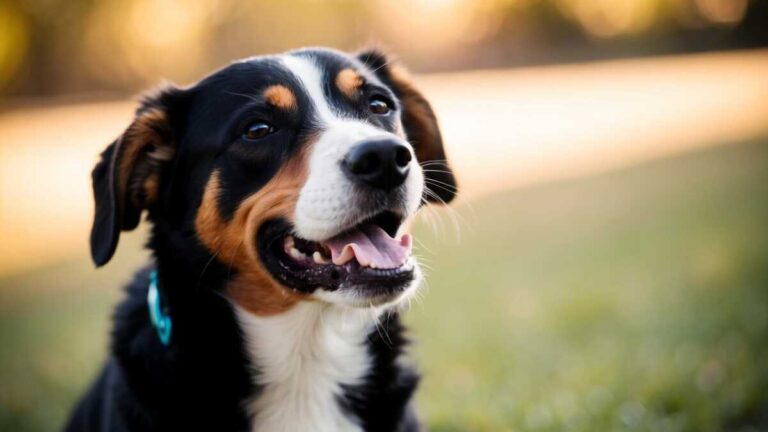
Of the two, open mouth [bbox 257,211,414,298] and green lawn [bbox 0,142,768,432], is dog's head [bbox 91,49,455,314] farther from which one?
green lawn [bbox 0,142,768,432]

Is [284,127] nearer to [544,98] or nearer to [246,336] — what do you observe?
[246,336]

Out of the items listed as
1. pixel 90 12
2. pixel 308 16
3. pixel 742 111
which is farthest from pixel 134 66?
pixel 742 111

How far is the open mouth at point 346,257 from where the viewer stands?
301cm

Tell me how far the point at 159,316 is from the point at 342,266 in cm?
88

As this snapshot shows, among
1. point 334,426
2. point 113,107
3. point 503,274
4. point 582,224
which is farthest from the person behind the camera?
point 113,107

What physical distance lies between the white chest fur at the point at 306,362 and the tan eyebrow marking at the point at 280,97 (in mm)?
918

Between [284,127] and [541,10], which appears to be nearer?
[284,127]

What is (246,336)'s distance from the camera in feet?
10.9

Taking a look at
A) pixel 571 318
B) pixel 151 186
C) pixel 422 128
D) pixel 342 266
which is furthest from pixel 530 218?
pixel 342 266

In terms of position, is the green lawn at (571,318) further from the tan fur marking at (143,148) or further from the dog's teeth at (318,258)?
the tan fur marking at (143,148)

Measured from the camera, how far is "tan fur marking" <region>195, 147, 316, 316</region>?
10.5 ft

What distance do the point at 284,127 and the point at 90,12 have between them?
3077 cm

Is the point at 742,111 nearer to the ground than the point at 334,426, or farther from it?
nearer to the ground

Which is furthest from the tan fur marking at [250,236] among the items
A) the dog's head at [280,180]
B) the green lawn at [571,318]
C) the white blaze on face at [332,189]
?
the green lawn at [571,318]
